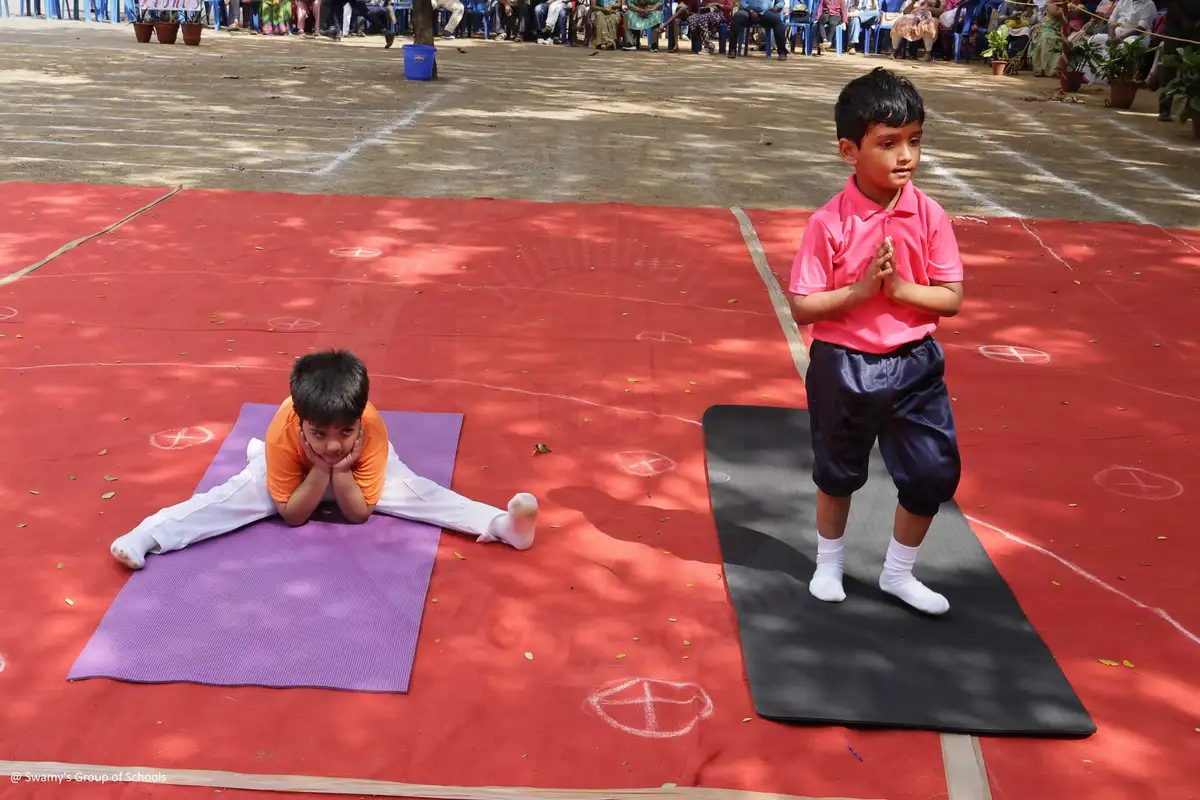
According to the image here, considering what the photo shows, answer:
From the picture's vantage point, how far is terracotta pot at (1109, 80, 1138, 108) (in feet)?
39.1

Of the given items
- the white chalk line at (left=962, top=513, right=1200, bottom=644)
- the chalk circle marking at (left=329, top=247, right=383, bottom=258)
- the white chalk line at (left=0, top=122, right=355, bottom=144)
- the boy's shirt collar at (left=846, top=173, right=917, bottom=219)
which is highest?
the boy's shirt collar at (left=846, top=173, right=917, bottom=219)

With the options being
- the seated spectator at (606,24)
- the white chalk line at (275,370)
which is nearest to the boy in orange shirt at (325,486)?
the white chalk line at (275,370)

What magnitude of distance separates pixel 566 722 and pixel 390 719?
1.29ft

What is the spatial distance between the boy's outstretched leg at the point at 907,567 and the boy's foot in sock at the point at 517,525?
96cm

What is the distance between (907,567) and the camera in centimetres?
306

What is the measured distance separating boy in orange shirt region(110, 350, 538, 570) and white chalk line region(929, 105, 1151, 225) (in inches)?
220

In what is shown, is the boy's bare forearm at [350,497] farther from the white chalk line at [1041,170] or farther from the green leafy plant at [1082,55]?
the green leafy plant at [1082,55]

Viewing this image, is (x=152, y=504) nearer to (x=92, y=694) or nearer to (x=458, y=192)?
(x=92, y=694)

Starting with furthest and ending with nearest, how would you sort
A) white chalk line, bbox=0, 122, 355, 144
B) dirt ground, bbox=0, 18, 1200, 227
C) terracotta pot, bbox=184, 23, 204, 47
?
1. terracotta pot, bbox=184, 23, 204, 47
2. white chalk line, bbox=0, 122, 355, 144
3. dirt ground, bbox=0, 18, 1200, 227

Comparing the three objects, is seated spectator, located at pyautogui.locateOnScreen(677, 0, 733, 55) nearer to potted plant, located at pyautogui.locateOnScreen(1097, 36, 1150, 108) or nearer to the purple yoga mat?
potted plant, located at pyautogui.locateOnScreen(1097, 36, 1150, 108)

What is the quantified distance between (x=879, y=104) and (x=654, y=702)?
1462mm

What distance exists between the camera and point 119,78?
40.9ft

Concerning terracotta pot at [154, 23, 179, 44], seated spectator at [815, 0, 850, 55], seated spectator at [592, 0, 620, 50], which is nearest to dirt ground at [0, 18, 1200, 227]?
terracotta pot at [154, 23, 179, 44]

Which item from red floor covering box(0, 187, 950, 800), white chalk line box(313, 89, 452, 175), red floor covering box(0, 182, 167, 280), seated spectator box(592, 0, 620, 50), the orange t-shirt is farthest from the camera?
seated spectator box(592, 0, 620, 50)
